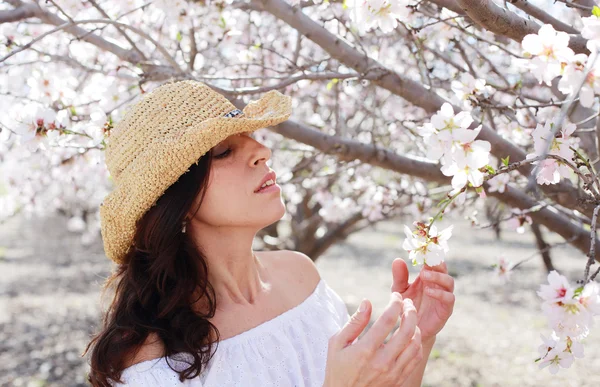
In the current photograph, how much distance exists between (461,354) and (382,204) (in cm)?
259

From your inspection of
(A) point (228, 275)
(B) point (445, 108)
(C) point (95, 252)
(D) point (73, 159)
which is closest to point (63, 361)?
(D) point (73, 159)

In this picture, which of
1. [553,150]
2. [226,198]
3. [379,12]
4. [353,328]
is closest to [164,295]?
[226,198]

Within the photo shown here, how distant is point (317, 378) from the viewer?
6.01 feet

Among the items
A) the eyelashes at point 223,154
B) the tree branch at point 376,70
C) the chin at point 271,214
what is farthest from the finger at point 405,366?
the tree branch at point 376,70

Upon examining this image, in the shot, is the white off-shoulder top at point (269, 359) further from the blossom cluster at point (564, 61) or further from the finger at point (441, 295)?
the blossom cluster at point (564, 61)

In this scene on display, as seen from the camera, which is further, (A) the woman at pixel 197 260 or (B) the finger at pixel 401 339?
(A) the woman at pixel 197 260

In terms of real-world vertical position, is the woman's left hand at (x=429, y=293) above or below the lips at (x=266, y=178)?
below

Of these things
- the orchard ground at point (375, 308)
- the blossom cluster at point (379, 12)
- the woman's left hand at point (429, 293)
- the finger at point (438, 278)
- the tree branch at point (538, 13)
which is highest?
Answer: the blossom cluster at point (379, 12)

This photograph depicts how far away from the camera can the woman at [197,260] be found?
1.65 metres

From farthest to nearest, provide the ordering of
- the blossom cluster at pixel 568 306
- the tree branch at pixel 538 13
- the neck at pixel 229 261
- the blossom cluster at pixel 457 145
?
the neck at pixel 229 261
the tree branch at pixel 538 13
the blossom cluster at pixel 457 145
the blossom cluster at pixel 568 306

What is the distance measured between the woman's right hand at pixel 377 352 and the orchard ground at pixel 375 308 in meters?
1.27

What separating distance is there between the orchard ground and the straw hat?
2.16 ft

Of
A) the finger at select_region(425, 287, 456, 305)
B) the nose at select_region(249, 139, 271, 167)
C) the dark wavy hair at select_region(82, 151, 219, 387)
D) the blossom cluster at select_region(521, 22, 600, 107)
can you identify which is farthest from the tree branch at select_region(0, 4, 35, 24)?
the blossom cluster at select_region(521, 22, 600, 107)

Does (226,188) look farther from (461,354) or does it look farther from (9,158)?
(9,158)
